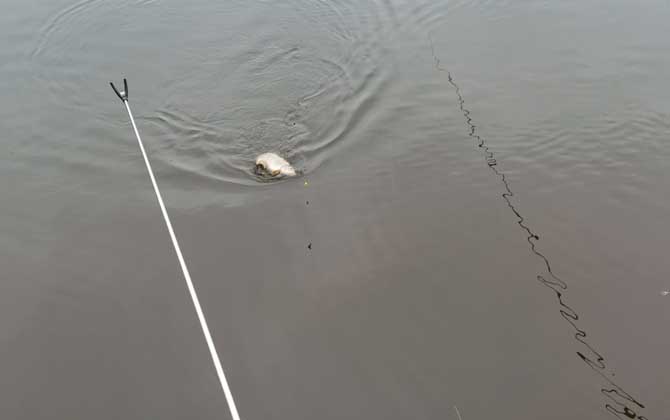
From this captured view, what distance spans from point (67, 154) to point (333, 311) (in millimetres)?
4611

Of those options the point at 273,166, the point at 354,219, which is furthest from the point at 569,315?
the point at 273,166

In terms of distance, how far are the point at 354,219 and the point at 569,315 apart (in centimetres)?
244

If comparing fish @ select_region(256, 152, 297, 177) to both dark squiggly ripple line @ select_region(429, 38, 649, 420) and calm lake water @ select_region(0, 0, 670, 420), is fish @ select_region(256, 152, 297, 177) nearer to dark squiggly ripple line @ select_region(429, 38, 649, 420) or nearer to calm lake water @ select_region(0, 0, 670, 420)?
calm lake water @ select_region(0, 0, 670, 420)

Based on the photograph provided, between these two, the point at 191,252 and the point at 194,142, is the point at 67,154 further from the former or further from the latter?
the point at 191,252

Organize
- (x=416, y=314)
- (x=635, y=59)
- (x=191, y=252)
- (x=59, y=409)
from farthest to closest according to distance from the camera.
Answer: (x=635, y=59)
(x=191, y=252)
(x=416, y=314)
(x=59, y=409)

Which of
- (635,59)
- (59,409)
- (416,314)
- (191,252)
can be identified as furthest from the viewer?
(635,59)

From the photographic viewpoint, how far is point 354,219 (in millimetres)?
5906

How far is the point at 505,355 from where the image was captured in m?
4.59

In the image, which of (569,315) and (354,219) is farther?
(354,219)

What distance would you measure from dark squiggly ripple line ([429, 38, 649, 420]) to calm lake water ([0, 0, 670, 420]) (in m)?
0.02

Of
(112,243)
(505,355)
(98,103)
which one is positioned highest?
(98,103)

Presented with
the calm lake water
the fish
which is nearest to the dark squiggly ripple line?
the calm lake water

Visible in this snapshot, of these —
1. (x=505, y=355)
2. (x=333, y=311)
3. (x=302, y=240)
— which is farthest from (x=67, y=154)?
(x=505, y=355)

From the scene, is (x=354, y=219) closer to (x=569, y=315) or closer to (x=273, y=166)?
(x=273, y=166)
